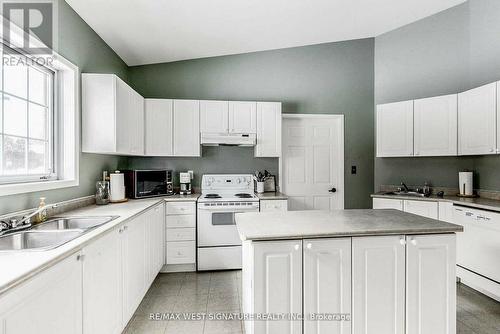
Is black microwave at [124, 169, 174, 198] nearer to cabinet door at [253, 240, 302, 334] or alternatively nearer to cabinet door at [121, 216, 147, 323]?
cabinet door at [121, 216, 147, 323]

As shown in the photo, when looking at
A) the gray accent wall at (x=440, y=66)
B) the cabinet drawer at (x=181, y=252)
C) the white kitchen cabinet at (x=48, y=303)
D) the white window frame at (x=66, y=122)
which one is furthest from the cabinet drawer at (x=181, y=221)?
the gray accent wall at (x=440, y=66)

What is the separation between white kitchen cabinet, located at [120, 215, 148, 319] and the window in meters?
0.81

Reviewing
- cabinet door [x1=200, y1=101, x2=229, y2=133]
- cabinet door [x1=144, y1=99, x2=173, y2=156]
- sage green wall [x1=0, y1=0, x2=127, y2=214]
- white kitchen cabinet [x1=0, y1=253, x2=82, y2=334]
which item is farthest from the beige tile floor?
cabinet door [x1=200, y1=101, x2=229, y2=133]

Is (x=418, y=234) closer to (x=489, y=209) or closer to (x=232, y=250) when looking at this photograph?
(x=489, y=209)

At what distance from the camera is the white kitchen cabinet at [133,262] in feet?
6.37

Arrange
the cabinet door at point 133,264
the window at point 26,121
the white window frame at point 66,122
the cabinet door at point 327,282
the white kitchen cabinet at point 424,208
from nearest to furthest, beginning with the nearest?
1. the cabinet door at point 327,282
2. the window at point 26,121
3. the cabinet door at point 133,264
4. the white window frame at point 66,122
5. the white kitchen cabinet at point 424,208

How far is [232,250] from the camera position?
310 centimetres

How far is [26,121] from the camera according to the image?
1902 millimetres

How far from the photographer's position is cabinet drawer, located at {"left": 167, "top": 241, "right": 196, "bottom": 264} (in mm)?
3057

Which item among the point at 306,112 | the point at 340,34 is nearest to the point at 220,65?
the point at 306,112

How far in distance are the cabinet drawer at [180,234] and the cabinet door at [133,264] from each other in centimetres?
66

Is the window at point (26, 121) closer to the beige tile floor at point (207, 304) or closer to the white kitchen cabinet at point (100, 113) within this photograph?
the white kitchen cabinet at point (100, 113)

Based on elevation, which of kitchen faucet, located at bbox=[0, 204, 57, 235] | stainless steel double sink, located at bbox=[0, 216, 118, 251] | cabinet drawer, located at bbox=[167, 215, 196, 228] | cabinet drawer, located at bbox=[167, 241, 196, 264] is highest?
kitchen faucet, located at bbox=[0, 204, 57, 235]

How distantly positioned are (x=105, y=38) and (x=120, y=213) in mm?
2008
